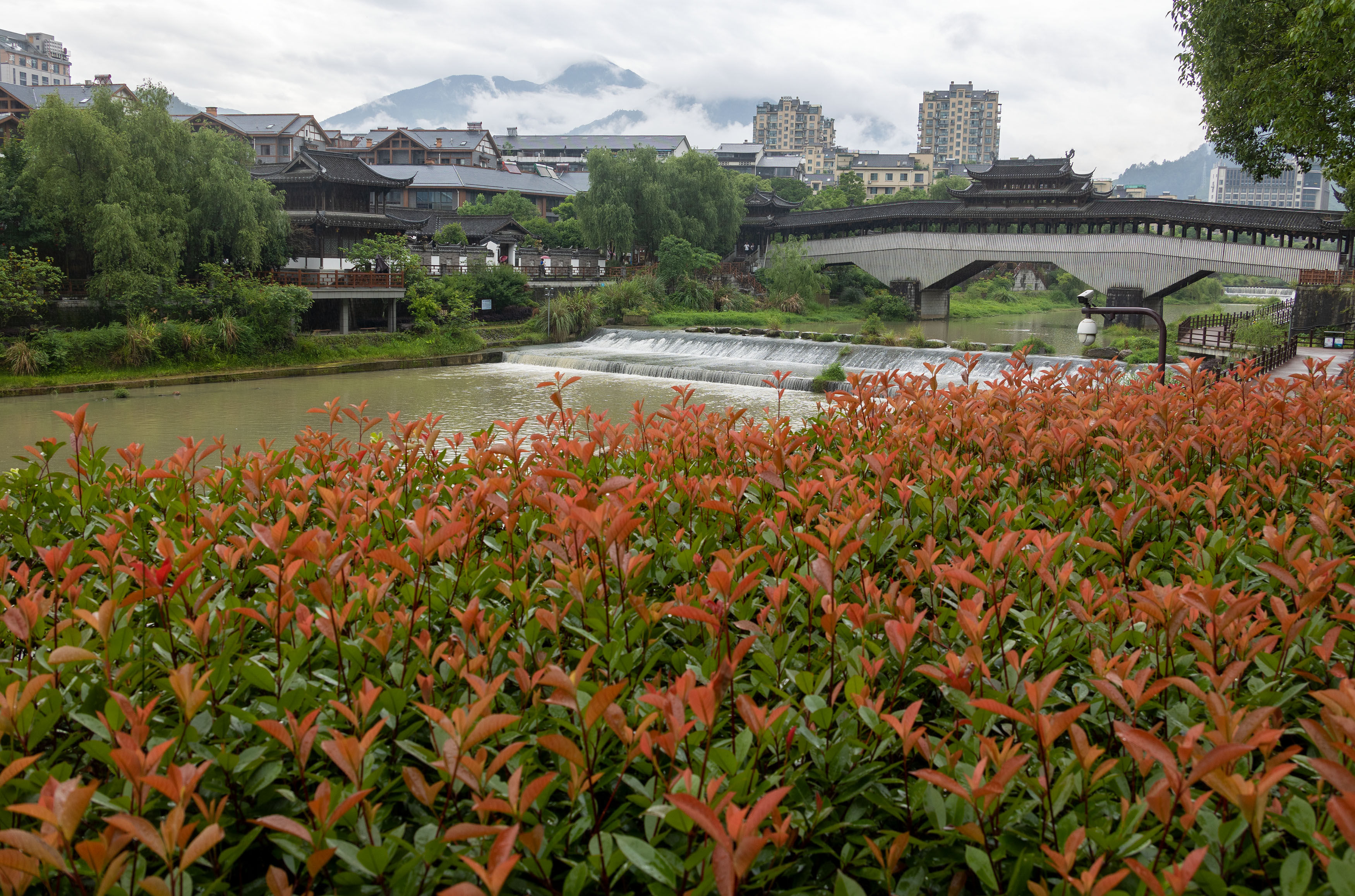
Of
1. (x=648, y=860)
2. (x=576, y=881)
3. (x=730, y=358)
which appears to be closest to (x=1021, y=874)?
(x=648, y=860)

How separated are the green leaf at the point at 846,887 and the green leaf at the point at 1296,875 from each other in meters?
0.64

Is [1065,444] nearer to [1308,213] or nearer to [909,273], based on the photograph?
[1308,213]

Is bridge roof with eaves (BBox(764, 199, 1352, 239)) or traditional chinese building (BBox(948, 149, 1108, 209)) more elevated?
traditional chinese building (BBox(948, 149, 1108, 209))

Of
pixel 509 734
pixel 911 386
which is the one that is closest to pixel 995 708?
pixel 509 734

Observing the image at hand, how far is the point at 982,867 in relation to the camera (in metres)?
1.54

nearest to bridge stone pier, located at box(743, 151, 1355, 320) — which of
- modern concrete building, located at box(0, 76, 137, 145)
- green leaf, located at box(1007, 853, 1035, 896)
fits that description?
modern concrete building, located at box(0, 76, 137, 145)

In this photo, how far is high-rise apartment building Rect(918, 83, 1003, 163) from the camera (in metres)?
135

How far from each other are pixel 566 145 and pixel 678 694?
277ft

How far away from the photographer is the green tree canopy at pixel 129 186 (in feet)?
66.9

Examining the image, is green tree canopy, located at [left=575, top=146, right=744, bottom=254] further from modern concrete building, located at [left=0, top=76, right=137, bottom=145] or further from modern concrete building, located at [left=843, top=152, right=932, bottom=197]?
modern concrete building, located at [left=843, top=152, right=932, bottom=197]

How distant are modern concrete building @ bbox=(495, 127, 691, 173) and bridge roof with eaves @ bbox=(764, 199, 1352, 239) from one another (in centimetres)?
3774

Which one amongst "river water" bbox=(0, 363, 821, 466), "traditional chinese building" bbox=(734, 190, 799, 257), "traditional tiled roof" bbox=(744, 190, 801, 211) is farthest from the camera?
"traditional tiled roof" bbox=(744, 190, 801, 211)

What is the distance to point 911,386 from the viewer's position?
17.9ft

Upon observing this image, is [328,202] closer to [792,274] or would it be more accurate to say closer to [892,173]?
[792,274]
